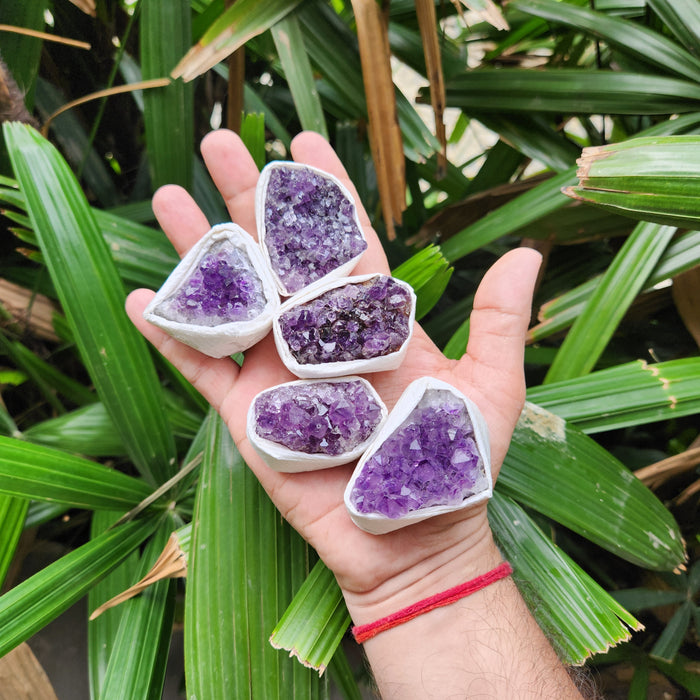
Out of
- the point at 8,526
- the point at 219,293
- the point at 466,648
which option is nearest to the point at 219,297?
the point at 219,293

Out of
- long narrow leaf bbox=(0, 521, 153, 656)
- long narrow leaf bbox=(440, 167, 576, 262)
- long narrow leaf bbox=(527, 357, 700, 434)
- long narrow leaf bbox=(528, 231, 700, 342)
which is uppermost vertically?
long narrow leaf bbox=(440, 167, 576, 262)

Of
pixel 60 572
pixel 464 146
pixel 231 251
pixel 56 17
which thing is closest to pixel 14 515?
pixel 60 572

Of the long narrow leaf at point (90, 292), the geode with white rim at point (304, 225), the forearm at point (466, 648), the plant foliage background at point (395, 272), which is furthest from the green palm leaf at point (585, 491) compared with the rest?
the long narrow leaf at point (90, 292)

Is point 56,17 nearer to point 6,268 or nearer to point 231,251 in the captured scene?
point 6,268

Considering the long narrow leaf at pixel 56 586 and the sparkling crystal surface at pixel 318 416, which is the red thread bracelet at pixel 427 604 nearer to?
the sparkling crystal surface at pixel 318 416

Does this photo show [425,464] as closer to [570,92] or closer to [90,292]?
[90,292]

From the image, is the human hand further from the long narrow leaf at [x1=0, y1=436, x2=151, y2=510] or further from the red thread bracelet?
the long narrow leaf at [x1=0, y1=436, x2=151, y2=510]

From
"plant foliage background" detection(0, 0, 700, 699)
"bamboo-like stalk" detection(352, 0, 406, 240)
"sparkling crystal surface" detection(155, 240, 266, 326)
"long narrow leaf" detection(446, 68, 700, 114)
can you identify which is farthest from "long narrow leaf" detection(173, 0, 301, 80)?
"long narrow leaf" detection(446, 68, 700, 114)

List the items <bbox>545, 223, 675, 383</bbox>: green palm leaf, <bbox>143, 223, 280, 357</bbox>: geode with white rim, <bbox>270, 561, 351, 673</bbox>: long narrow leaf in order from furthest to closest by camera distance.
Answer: <bbox>545, 223, 675, 383</bbox>: green palm leaf < <bbox>143, 223, 280, 357</bbox>: geode with white rim < <bbox>270, 561, 351, 673</bbox>: long narrow leaf
